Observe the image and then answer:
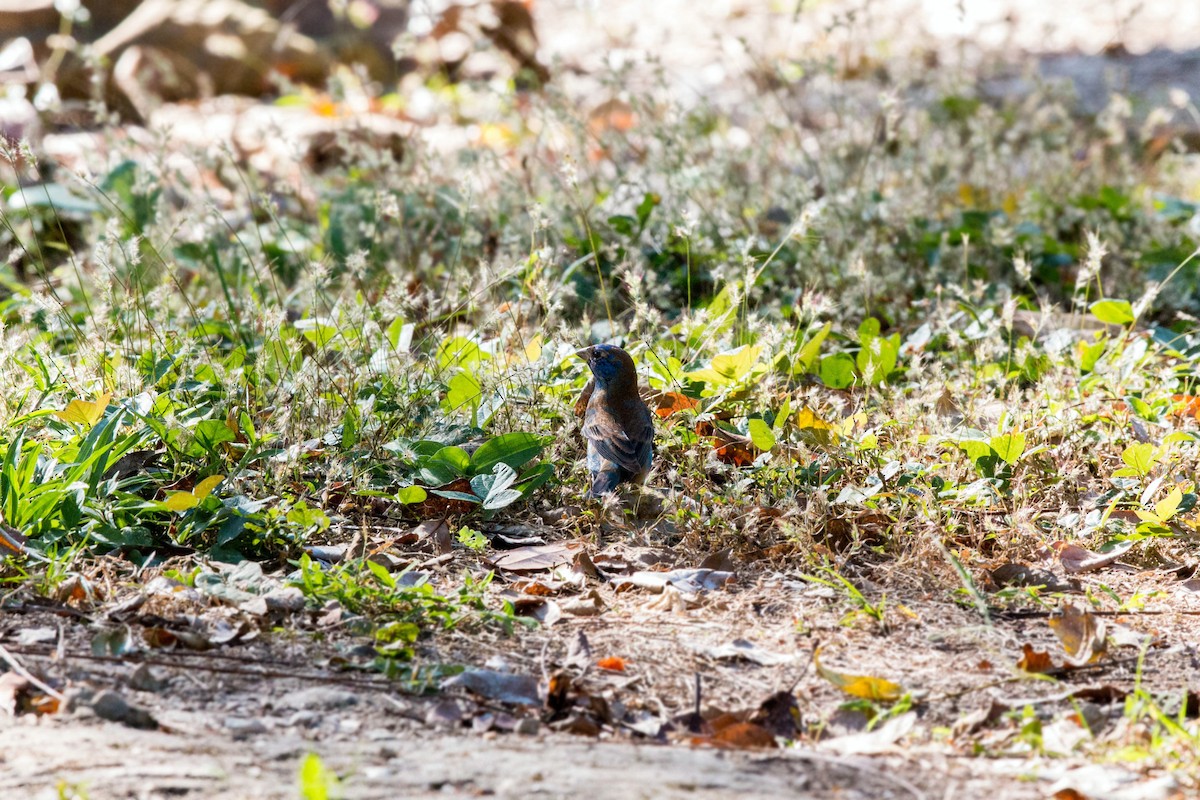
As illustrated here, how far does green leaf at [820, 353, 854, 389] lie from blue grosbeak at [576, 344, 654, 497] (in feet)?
2.73

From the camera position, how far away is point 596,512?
140 inches

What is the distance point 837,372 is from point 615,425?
1.14 metres

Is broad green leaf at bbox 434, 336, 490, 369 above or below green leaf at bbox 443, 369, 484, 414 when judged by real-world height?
above

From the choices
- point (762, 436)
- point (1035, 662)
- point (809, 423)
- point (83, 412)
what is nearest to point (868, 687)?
point (1035, 662)

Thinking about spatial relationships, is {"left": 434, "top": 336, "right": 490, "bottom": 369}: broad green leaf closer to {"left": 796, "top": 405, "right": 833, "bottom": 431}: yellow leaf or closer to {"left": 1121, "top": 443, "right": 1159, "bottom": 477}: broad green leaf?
{"left": 796, "top": 405, "right": 833, "bottom": 431}: yellow leaf

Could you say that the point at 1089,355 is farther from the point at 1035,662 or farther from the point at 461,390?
the point at 461,390

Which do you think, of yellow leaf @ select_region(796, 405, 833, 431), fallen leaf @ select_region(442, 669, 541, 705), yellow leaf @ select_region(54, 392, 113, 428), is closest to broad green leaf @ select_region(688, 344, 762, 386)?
yellow leaf @ select_region(796, 405, 833, 431)

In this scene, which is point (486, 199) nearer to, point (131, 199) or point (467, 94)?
point (131, 199)

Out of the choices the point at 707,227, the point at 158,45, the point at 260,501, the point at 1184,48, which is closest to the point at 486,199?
the point at 707,227

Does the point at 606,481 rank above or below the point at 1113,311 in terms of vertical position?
below

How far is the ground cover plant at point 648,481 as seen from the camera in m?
2.66

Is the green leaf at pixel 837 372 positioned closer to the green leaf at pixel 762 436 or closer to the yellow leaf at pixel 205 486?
the green leaf at pixel 762 436

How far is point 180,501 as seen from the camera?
10.1 ft

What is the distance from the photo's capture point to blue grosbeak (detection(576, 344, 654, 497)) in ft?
11.5
